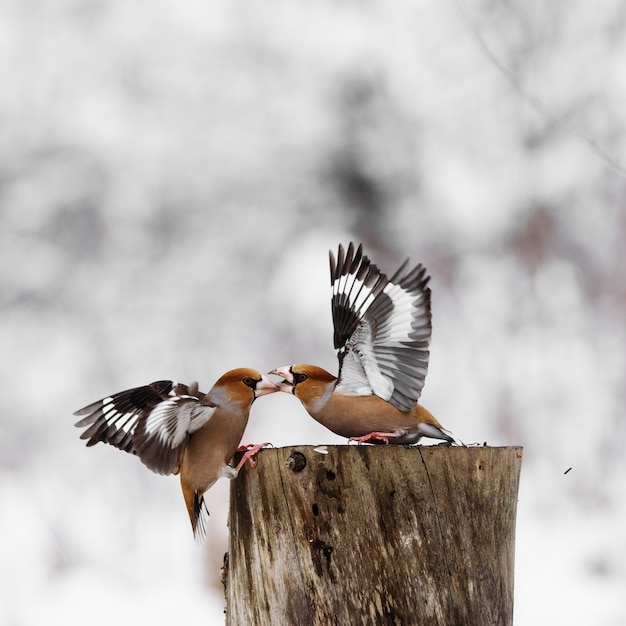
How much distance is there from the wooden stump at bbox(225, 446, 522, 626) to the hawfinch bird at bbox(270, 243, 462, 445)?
22 centimetres

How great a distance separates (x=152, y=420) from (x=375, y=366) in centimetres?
53

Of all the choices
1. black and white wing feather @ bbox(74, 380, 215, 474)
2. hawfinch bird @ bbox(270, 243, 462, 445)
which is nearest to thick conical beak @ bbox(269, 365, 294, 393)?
hawfinch bird @ bbox(270, 243, 462, 445)

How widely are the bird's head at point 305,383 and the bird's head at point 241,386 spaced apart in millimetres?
62

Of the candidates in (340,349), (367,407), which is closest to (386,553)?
(367,407)

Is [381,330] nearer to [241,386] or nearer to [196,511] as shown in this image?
[241,386]

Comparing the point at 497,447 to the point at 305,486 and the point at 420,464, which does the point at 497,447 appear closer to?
the point at 420,464

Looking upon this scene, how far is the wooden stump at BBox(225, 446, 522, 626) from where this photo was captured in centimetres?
143

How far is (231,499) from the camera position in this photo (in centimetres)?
169

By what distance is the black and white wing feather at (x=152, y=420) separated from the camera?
5.31 ft

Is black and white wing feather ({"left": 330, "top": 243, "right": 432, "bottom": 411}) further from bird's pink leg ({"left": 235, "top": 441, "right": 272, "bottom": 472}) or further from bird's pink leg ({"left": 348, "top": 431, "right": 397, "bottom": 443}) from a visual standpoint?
bird's pink leg ({"left": 235, "top": 441, "right": 272, "bottom": 472})

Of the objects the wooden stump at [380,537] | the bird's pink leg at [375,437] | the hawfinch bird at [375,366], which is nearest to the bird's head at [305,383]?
the hawfinch bird at [375,366]

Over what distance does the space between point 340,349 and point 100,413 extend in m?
Answer: 0.62

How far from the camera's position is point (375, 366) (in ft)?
5.79

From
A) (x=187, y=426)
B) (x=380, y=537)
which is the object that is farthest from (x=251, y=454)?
(x=380, y=537)
